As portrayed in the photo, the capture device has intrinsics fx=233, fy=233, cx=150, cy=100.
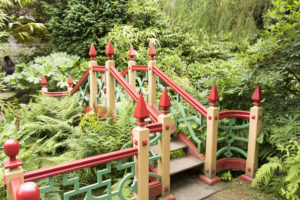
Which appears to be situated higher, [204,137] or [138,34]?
[138,34]

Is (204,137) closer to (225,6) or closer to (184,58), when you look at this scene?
(225,6)

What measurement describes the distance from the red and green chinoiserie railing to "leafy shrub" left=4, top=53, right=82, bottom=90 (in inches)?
238

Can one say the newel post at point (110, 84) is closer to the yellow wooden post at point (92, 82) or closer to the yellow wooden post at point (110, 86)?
the yellow wooden post at point (110, 86)

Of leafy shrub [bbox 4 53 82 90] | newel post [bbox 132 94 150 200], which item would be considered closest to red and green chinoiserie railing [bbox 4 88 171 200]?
newel post [bbox 132 94 150 200]

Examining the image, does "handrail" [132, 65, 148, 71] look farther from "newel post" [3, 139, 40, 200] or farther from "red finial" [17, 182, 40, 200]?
"red finial" [17, 182, 40, 200]

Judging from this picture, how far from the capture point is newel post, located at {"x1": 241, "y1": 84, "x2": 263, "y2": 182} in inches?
149

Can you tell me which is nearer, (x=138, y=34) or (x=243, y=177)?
(x=243, y=177)

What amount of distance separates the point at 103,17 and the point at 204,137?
24.1 feet

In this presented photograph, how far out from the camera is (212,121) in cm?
375

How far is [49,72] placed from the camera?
8.95 meters

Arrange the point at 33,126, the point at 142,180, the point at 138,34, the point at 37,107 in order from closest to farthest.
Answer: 1. the point at 142,180
2. the point at 33,126
3. the point at 37,107
4. the point at 138,34

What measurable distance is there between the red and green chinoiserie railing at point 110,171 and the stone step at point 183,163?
46 centimetres

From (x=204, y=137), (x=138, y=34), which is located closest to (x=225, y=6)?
(x=204, y=137)

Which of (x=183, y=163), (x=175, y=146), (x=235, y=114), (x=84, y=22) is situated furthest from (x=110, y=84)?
(x=84, y=22)
